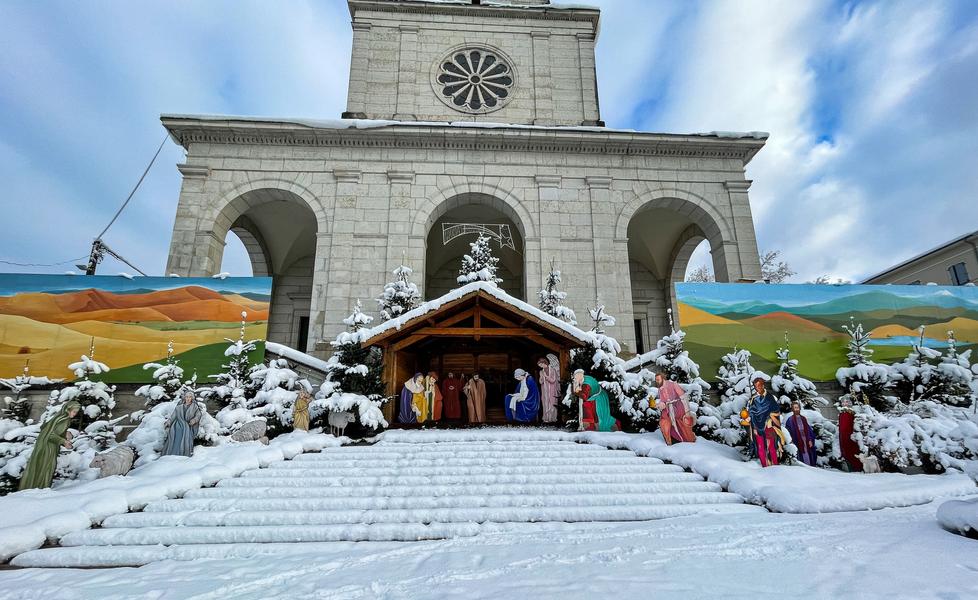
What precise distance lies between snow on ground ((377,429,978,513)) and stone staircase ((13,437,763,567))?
0.91 ft

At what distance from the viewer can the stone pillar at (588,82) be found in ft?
63.0

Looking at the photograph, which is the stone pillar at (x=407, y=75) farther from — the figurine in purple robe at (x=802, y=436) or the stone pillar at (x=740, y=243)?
the figurine in purple robe at (x=802, y=436)

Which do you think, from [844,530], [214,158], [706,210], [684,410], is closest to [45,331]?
[214,158]

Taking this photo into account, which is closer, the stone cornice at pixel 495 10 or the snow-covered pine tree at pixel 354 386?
the snow-covered pine tree at pixel 354 386

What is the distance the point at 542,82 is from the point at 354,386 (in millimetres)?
15417

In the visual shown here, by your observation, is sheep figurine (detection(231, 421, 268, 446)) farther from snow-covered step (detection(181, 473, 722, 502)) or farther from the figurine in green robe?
snow-covered step (detection(181, 473, 722, 502))

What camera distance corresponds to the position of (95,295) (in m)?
14.0

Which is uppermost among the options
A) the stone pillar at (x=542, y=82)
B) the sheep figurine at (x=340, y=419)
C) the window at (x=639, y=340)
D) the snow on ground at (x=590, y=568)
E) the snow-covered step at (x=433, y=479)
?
the stone pillar at (x=542, y=82)

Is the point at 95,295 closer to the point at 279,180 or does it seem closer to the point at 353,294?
the point at 279,180

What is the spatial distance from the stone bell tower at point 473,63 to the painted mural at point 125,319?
9048 mm

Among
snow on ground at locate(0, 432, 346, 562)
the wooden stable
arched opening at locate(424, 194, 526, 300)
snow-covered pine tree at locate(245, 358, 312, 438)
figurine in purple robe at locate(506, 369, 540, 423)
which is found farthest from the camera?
arched opening at locate(424, 194, 526, 300)

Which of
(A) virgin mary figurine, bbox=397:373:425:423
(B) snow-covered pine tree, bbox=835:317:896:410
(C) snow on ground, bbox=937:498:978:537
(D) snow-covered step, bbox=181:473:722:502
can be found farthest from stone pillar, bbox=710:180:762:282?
(C) snow on ground, bbox=937:498:978:537

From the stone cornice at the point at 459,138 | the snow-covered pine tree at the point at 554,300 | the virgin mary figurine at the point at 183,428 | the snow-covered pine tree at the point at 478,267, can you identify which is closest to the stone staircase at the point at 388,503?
the virgin mary figurine at the point at 183,428

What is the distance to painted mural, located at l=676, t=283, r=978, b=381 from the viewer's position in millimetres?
14266
